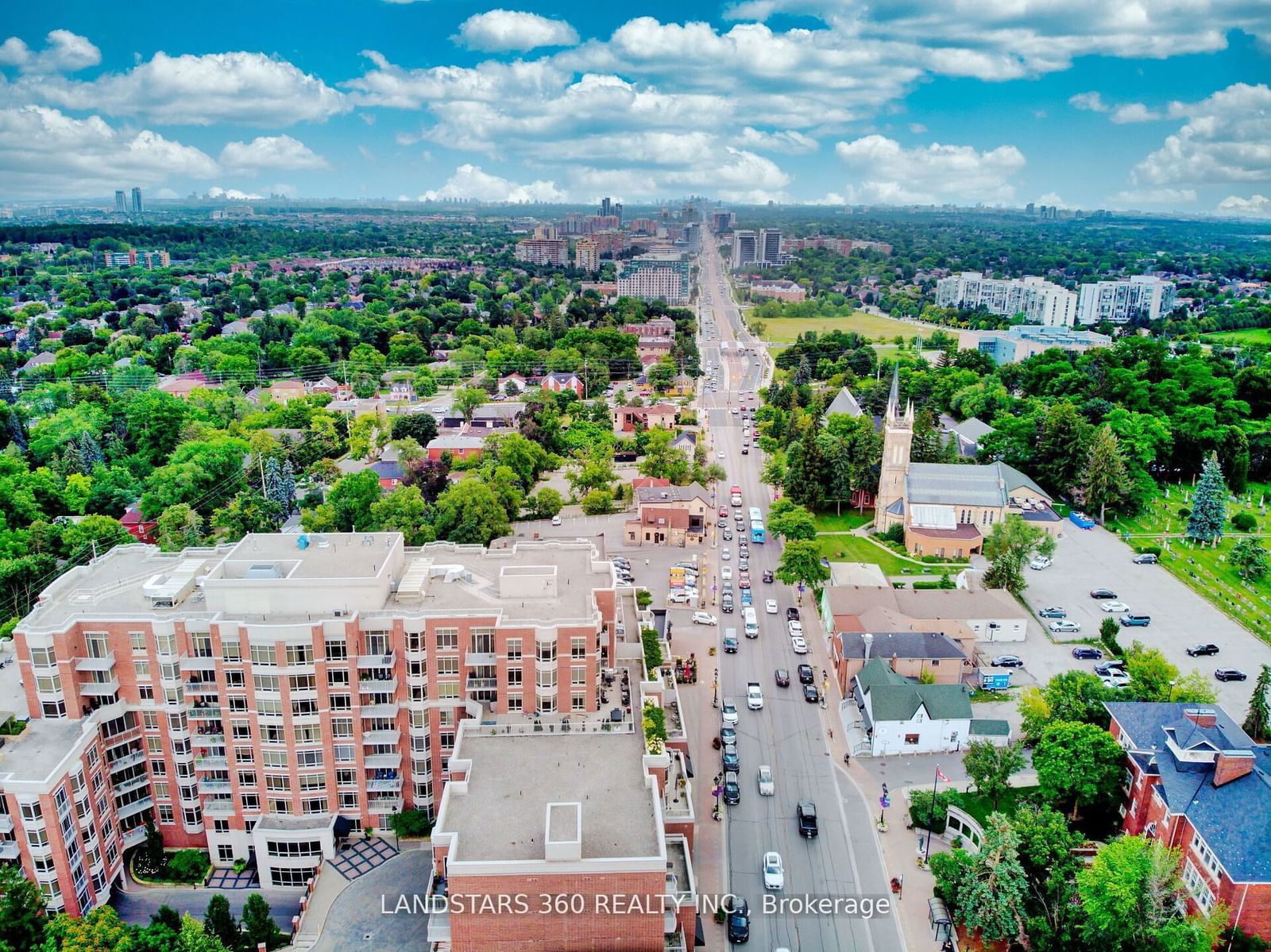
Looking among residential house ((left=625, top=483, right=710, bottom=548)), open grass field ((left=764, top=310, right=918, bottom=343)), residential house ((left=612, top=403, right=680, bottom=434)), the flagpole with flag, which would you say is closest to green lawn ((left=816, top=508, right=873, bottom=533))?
residential house ((left=625, top=483, right=710, bottom=548))

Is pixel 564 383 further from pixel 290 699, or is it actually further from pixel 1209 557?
pixel 290 699

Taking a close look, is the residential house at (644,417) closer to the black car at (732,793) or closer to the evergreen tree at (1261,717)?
the black car at (732,793)

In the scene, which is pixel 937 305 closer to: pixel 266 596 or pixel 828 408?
pixel 828 408

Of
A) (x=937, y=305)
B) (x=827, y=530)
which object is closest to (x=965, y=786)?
(x=827, y=530)

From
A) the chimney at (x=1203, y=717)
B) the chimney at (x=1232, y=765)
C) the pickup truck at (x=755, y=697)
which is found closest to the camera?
the chimney at (x=1232, y=765)

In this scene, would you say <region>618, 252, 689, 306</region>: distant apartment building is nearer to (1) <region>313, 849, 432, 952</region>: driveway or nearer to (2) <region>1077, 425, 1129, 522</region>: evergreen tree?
(2) <region>1077, 425, 1129, 522</region>: evergreen tree

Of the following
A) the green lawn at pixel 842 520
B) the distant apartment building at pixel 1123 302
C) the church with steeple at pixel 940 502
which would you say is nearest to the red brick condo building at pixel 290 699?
the church with steeple at pixel 940 502

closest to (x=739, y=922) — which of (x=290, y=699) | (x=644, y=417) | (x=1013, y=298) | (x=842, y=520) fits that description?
(x=290, y=699)
